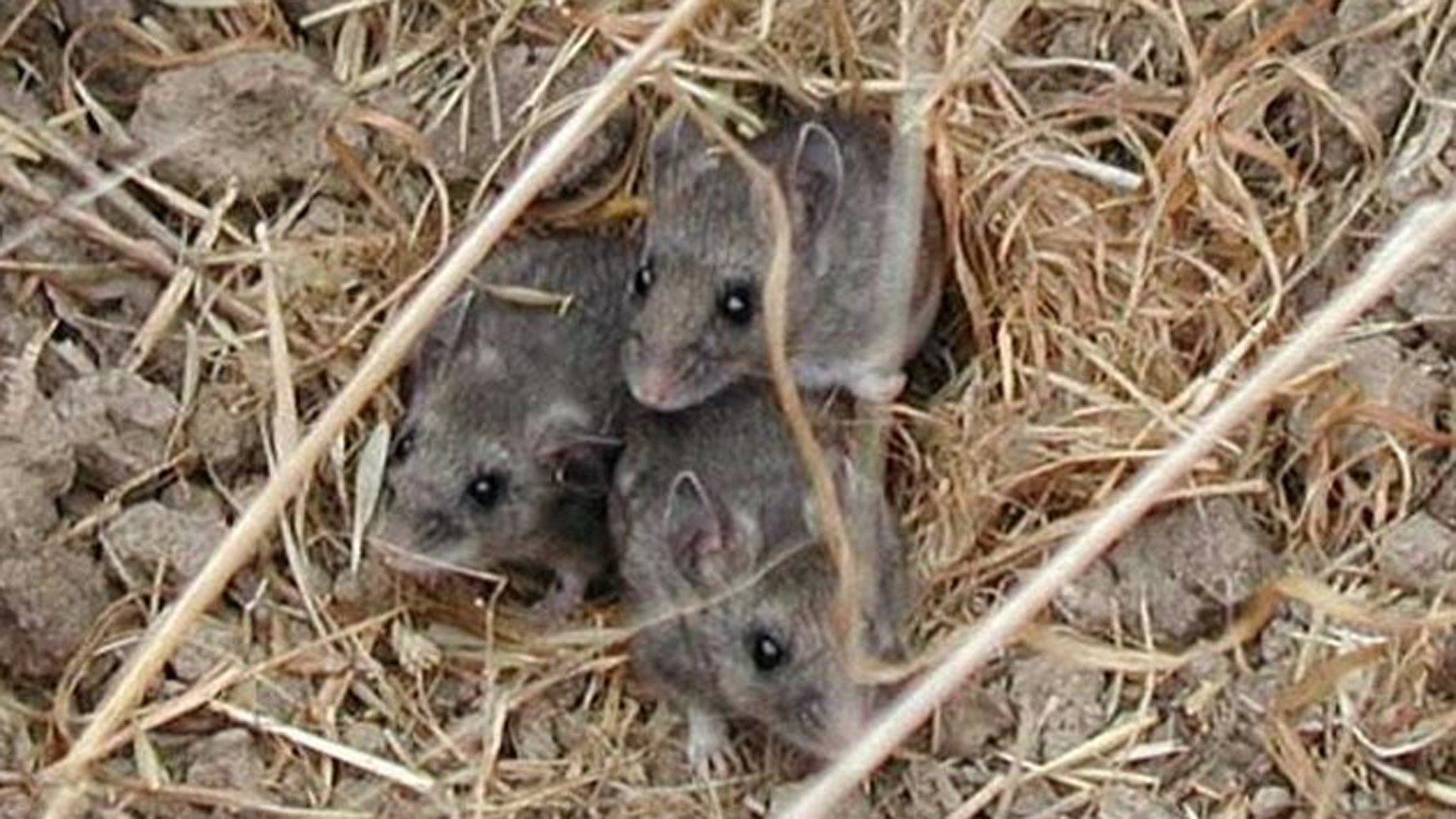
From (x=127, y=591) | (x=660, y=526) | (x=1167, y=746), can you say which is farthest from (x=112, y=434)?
(x=1167, y=746)

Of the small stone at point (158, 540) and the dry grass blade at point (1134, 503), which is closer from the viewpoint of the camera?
the dry grass blade at point (1134, 503)

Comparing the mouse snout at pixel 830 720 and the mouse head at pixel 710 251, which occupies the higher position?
the mouse head at pixel 710 251

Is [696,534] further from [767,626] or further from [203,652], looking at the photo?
[203,652]

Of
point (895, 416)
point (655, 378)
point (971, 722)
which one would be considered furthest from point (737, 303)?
point (971, 722)

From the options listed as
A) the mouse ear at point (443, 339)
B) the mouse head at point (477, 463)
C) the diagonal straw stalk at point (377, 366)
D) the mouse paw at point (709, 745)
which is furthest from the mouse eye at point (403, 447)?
the diagonal straw stalk at point (377, 366)

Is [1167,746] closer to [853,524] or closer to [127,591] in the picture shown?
[853,524]

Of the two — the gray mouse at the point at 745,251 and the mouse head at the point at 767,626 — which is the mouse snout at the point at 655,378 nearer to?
the gray mouse at the point at 745,251

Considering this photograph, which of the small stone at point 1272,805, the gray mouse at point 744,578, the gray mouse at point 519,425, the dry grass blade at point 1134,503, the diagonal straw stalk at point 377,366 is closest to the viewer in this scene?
the dry grass blade at point 1134,503

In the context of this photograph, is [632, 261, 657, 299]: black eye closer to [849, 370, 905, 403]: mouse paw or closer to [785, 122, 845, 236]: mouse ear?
[785, 122, 845, 236]: mouse ear
